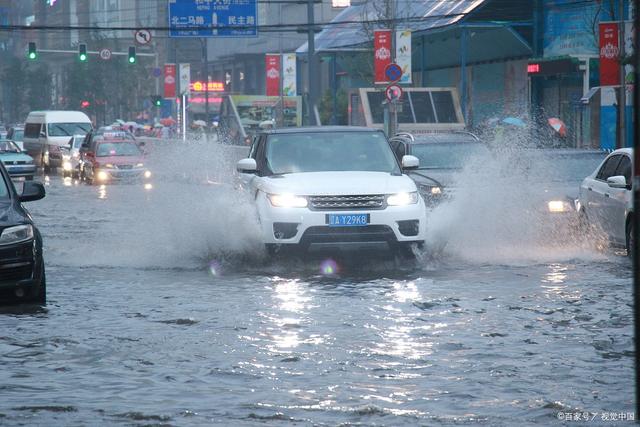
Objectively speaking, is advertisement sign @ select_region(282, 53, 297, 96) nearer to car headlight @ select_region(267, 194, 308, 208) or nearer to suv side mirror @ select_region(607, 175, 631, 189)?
suv side mirror @ select_region(607, 175, 631, 189)

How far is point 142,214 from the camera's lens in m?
26.2

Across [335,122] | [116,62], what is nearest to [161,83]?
[116,62]

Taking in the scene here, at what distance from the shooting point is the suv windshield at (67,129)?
55000mm

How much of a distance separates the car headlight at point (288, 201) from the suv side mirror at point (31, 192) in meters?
2.85

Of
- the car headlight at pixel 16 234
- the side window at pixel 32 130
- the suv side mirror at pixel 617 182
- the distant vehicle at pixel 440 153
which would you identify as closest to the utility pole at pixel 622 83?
the distant vehicle at pixel 440 153

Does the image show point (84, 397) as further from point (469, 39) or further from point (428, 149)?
point (469, 39)

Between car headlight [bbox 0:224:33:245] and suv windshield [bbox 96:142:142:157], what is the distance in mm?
31036

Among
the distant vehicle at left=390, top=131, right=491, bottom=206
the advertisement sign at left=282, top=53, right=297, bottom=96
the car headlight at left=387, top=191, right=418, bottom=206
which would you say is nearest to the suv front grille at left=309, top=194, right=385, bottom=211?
the car headlight at left=387, top=191, right=418, bottom=206

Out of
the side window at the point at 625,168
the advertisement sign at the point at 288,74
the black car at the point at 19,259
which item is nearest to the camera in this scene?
the black car at the point at 19,259

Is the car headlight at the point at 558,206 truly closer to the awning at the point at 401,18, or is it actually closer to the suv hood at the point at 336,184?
the suv hood at the point at 336,184

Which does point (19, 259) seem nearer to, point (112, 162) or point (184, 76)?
point (112, 162)

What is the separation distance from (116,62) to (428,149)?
8792 cm

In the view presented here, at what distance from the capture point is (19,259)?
38.3 ft

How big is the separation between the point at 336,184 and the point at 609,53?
15919mm
